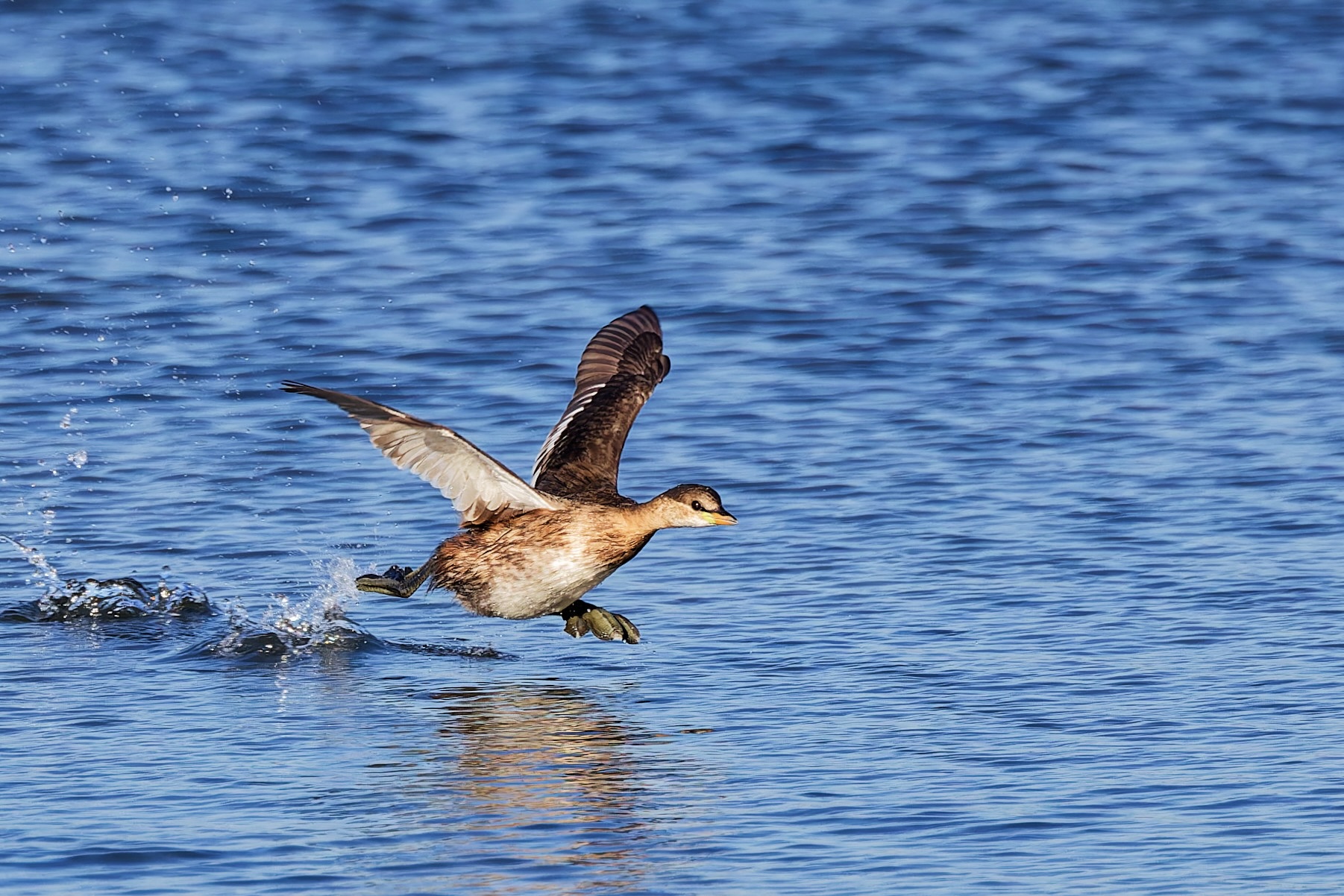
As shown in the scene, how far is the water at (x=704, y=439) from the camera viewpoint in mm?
6531

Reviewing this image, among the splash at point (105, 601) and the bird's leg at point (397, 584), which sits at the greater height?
the bird's leg at point (397, 584)

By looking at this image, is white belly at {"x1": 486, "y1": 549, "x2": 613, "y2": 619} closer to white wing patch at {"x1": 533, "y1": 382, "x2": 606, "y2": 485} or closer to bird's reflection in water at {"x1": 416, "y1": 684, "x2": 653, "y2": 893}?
bird's reflection in water at {"x1": 416, "y1": 684, "x2": 653, "y2": 893}

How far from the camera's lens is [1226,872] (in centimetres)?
601

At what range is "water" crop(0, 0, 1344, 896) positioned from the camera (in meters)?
6.53

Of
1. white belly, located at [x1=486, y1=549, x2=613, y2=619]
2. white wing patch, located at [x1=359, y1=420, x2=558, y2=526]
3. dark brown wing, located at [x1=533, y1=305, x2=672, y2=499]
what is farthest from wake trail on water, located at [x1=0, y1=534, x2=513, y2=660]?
dark brown wing, located at [x1=533, y1=305, x2=672, y2=499]

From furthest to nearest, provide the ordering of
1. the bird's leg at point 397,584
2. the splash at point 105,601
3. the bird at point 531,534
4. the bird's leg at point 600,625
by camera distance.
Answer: the splash at point 105,601 → the bird's leg at point 397,584 → the bird's leg at point 600,625 → the bird at point 531,534

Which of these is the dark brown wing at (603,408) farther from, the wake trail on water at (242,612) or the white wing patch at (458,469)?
the wake trail on water at (242,612)

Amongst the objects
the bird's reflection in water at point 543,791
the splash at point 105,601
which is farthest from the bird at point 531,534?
the splash at point 105,601

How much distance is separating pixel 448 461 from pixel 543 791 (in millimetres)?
1467

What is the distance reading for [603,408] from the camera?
30.0 feet

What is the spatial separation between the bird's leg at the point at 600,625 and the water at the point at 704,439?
14 centimetres

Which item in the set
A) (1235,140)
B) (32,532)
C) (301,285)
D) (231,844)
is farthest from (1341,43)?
(231,844)

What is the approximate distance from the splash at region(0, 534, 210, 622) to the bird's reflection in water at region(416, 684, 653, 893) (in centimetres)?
153

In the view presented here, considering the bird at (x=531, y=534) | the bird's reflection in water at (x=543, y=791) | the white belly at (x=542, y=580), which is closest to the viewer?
the bird's reflection in water at (x=543, y=791)
